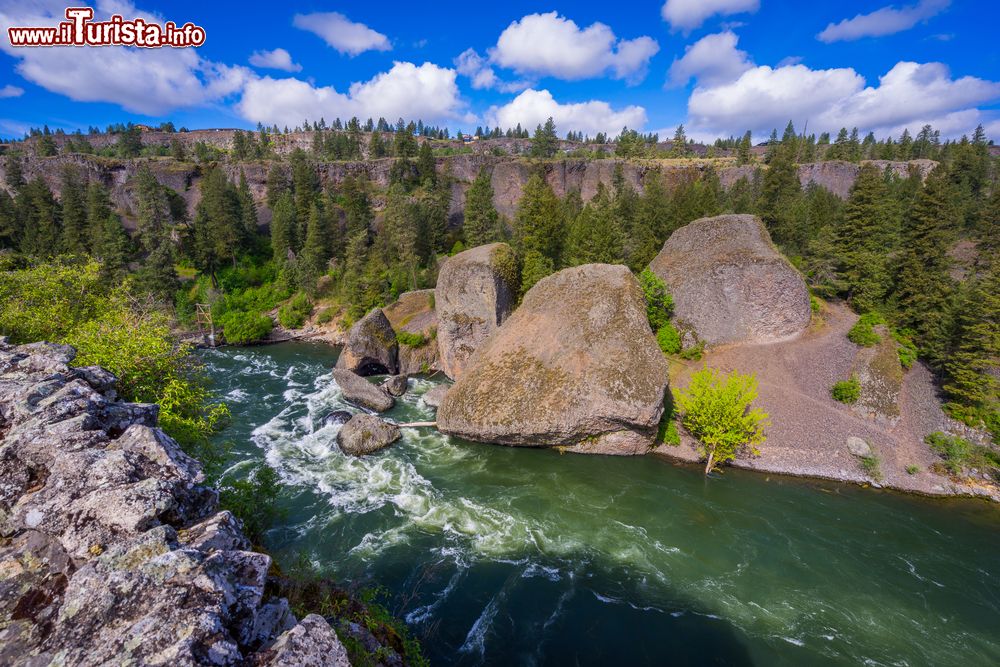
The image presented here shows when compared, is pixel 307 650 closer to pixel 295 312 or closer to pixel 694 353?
pixel 694 353

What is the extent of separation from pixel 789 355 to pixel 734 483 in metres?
15.5

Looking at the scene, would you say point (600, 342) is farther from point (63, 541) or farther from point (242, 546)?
point (63, 541)

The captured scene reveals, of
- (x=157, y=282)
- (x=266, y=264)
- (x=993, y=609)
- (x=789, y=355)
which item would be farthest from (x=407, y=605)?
(x=266, y=264)

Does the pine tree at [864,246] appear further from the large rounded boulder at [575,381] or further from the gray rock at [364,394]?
the gray rock at [364,394]

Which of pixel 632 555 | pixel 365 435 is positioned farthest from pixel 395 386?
pixel 632 555

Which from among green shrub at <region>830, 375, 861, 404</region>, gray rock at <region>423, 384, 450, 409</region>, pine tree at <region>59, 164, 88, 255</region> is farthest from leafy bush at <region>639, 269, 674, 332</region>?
pine tree at <region>59, 164, 88, 255</region>

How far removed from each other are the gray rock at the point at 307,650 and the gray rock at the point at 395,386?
29700 mm

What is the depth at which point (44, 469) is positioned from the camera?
26.1 feet

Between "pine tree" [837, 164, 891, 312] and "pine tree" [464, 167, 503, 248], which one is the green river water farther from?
"pine tree" [464, 167, 503, 248]

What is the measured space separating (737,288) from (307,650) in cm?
3959

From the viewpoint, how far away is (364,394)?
32688 mm

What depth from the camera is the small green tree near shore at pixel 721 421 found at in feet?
81.9

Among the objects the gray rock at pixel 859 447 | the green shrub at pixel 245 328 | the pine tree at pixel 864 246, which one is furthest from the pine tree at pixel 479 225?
the gray rock at pixel 859 447

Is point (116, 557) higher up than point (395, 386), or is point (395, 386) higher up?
point (116, 557)
